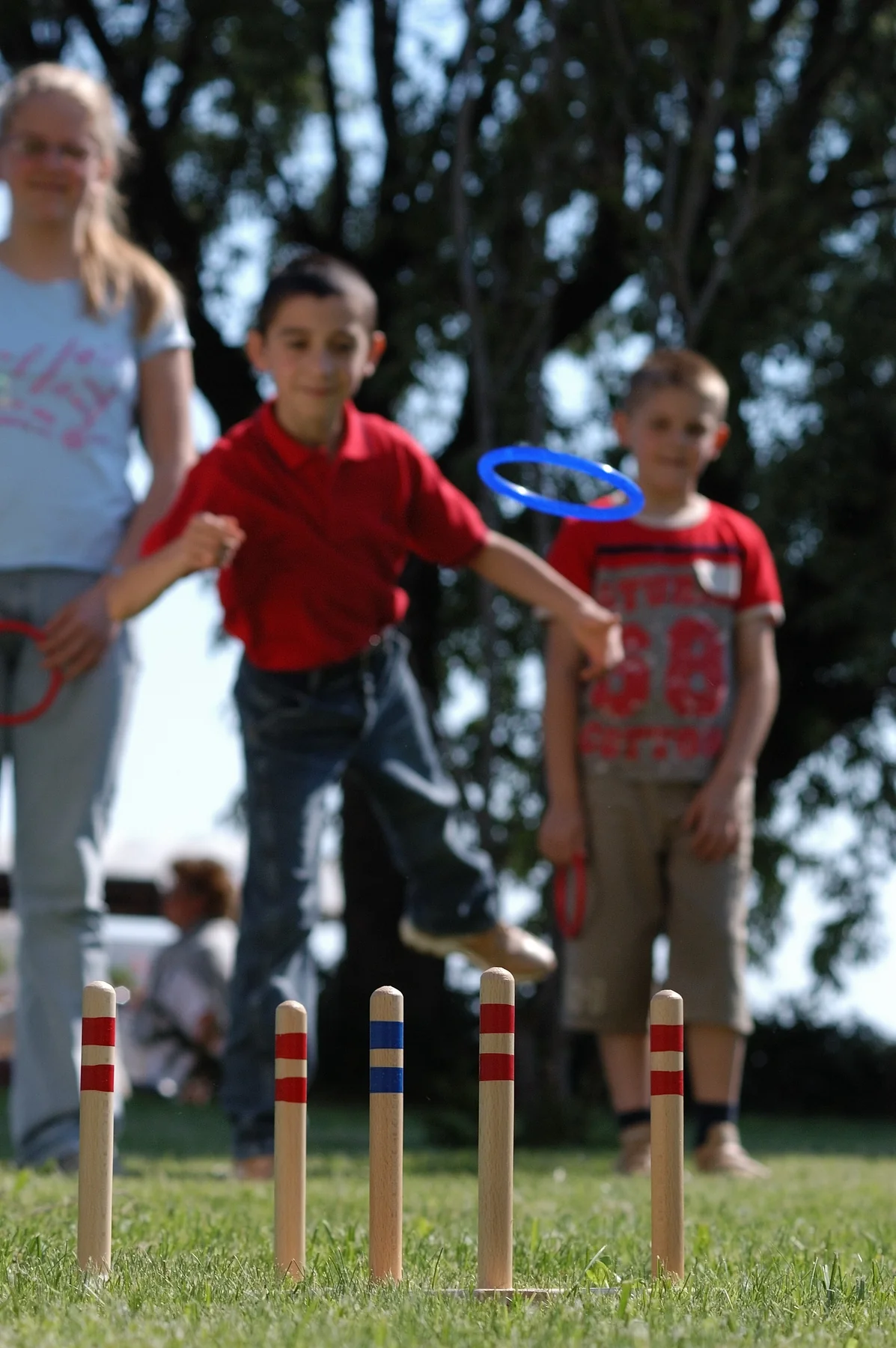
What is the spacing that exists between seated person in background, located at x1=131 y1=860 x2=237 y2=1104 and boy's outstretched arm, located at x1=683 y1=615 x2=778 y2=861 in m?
4.60

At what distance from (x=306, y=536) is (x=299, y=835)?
2.30ft

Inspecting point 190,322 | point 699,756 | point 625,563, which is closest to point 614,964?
point 699,756

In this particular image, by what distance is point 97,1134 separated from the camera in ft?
7.91

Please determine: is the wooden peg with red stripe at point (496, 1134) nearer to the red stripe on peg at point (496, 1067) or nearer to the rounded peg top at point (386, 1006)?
the red stripe on peg at point (496, 1067)

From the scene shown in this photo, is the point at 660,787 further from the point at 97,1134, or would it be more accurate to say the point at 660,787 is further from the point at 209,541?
the point at 97,1134

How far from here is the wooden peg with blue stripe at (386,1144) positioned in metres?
2.43

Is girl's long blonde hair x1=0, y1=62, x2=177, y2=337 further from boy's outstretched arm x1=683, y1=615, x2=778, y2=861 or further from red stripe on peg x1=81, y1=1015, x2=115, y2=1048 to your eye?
red stripe on peg x1=81, y1=1015, x2=115, y2=1048

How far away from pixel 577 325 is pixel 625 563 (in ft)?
20.8

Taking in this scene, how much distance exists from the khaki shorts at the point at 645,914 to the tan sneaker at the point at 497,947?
512mm

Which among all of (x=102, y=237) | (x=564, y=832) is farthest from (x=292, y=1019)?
(x=102, y=237)

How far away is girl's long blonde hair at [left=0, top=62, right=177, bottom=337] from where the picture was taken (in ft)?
14.9

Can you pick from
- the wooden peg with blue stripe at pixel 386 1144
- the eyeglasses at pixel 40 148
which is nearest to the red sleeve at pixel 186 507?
the eyeglasses at pixel 40 148

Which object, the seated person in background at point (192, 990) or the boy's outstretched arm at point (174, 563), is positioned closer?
the boy's outstretched arm at point (174, 563)

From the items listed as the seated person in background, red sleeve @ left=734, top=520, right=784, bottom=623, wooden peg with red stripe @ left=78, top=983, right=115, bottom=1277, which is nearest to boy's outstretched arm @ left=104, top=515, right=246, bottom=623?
wooden peg with red stripe @ left=78, top=983, right=115, bottom=1277
